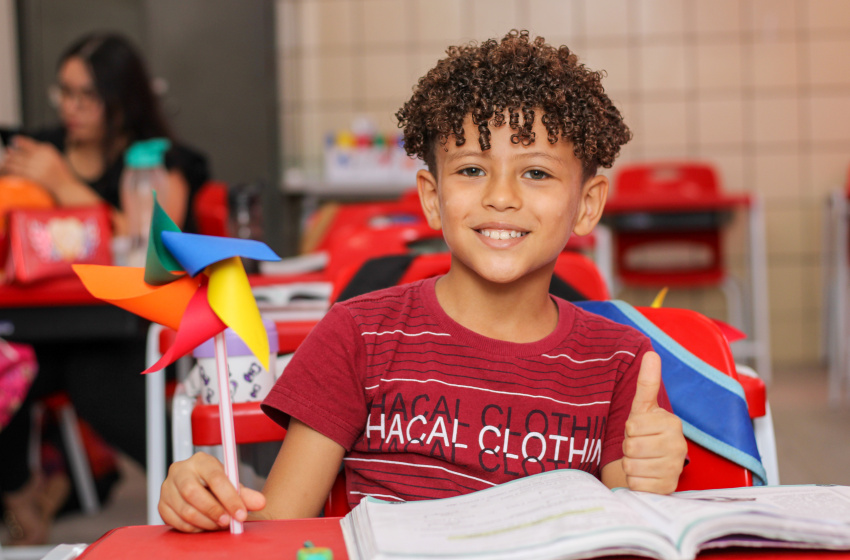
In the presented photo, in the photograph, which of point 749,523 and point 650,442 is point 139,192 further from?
point 749,523

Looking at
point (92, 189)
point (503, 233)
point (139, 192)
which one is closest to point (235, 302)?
point (503, 233)

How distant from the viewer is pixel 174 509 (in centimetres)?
62

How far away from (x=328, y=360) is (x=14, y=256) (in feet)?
3.12

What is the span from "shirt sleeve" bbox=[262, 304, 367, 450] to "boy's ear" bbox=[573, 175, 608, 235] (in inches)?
11.3

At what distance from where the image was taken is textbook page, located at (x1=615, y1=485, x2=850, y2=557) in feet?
1.67

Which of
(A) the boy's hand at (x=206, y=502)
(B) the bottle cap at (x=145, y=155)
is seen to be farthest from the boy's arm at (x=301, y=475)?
(B) the bottle cap at (x=145, y=155)

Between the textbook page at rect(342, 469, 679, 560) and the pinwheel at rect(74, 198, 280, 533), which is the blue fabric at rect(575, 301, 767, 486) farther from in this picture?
the pinwheel at rect(74, 198, 280, 533)

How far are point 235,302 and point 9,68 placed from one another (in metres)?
3.76

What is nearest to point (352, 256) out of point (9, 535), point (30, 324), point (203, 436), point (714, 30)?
point (30, 324)

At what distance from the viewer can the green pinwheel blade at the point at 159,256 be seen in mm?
586

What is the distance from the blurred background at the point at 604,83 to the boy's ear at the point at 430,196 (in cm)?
308

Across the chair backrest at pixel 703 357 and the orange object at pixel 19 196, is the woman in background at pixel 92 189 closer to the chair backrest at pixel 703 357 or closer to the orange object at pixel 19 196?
the orange object at pixel 19 196

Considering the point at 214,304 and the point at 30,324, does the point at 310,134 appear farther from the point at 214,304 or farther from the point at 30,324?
the point at 214,304

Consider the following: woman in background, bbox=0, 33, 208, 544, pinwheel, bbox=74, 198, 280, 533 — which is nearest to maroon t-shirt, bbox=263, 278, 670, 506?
pinwheel, bbox=74, 198, 280, 533
